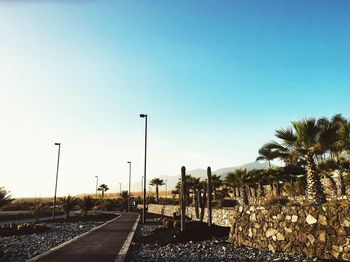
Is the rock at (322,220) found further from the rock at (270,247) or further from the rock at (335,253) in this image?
the rock at (270,247)

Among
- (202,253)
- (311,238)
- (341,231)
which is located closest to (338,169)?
(311,238)

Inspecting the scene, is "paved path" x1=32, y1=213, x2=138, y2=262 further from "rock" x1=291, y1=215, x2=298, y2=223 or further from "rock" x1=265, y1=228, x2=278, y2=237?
"rock" x1=291, y1=215, x2=298, y2=223

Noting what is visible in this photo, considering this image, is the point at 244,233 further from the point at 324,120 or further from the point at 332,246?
the point at 324,120

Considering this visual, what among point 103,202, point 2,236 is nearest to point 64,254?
point 2,236

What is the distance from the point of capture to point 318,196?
16750 millimetres

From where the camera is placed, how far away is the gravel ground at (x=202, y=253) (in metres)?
12.0

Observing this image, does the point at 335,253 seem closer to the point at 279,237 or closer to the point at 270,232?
the point at 279,237

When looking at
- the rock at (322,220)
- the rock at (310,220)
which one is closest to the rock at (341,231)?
the rock at (322,220)

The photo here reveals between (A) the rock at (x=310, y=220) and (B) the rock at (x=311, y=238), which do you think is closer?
(B) the rock at (x=311, y=238)

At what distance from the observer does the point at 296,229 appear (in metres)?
12.6

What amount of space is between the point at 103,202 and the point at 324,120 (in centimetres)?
6122

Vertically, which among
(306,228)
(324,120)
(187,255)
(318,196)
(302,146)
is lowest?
(187,255)

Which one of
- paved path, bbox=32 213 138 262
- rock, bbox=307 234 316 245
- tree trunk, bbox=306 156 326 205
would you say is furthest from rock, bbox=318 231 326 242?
paved path, bbox=32 213 138 262

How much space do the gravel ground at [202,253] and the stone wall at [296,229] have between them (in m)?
0.52
